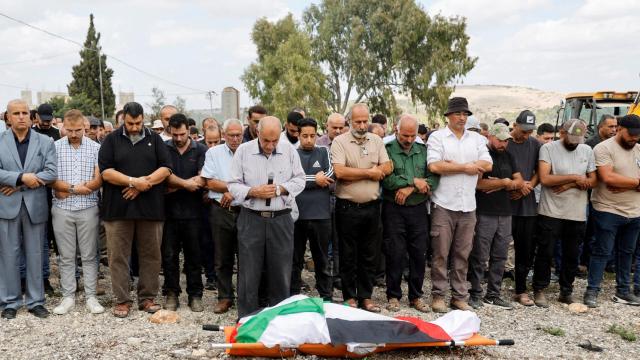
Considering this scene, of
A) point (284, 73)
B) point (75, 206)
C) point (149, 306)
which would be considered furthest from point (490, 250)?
point (284, 73)

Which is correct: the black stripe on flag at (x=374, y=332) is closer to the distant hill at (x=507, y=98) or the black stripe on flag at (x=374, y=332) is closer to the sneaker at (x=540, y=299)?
the sneaker at (x=540, y=299)

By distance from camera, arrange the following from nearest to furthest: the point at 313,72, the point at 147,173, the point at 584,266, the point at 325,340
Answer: the point at 325,340 → the point at 147,173 → the point at 584,266 → the point at 313,72

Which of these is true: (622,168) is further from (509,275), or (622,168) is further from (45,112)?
(45,112)

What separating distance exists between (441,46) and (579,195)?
28762 millimetres

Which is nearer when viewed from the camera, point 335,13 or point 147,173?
point 147,173

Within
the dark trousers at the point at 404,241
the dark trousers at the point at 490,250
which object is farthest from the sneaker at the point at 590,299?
the dark trousers at the point at 404,241

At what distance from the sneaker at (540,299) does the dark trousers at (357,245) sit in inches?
85.8

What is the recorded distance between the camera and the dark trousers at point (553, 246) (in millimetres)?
6820

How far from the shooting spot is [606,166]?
6770mm

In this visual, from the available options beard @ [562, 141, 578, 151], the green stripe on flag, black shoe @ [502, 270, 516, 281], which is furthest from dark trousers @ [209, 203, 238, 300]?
black shoe @ [502, 270, 516, 281]

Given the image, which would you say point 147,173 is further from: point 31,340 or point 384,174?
point 384,174

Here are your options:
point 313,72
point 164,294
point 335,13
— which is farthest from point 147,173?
point 335,13

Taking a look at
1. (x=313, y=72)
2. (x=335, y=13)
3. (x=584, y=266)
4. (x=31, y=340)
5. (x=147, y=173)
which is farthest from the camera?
(x=335, y=13)

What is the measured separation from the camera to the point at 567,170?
6742 millimetres
